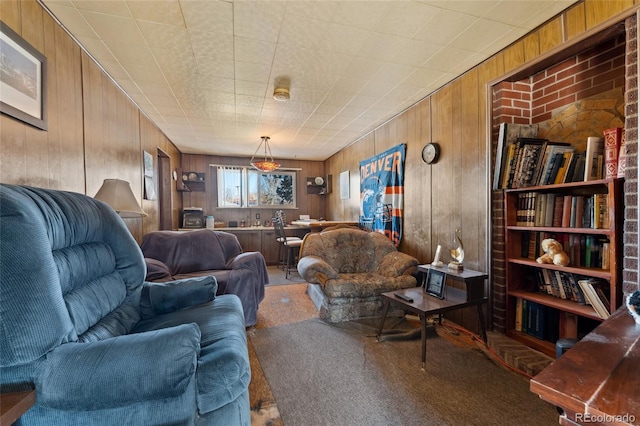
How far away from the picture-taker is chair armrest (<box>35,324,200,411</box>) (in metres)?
0.81

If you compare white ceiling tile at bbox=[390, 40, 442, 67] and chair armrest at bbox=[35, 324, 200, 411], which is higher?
white ceiling tile at bbox=[390, 40, 442, 67]

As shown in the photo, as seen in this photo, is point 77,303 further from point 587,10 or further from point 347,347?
point 587,10

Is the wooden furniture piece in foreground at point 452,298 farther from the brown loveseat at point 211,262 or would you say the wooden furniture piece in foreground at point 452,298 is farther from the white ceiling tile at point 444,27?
the white ceiling tile at point 444,27

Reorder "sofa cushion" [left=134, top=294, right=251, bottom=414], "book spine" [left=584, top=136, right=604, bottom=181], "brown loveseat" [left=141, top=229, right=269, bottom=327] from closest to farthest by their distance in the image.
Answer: "sofa cushion" [left=134, top=294, right=251, bottom=414] < "book spine" [left=584, top=136, right=604, bottom=181] < "brown loveseat" [left=141, top=229, right=269, bottom=327]

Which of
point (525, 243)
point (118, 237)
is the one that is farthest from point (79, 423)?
point (525, 243)

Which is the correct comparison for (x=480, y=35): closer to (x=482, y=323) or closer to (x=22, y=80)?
(x=482, y=323)

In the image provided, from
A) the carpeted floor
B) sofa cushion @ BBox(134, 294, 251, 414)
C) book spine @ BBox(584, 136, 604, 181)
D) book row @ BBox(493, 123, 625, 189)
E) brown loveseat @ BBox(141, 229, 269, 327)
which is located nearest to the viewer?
sofa cushion @ BBox(134, 294, 251, 414)

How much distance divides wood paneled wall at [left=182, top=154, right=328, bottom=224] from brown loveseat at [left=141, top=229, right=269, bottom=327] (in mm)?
3001

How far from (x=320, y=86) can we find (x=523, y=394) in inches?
114

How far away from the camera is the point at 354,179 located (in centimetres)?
494

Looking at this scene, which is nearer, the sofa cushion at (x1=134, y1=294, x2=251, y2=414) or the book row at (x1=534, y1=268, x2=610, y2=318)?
the sofa cushion at (x1=134, y1=294, x2=251, y2=414)

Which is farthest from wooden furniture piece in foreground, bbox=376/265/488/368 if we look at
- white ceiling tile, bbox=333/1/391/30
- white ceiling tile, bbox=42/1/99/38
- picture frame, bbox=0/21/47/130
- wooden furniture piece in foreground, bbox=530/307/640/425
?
white ceiling tile, bbox=42/1/99/38

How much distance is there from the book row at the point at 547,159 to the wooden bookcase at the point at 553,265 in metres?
0.07

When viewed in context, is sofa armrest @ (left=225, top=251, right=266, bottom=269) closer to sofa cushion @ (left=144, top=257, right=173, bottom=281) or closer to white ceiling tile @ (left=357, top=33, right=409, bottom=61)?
sofa cushion @ (left=144, top=257, right=173, bottom=281)
